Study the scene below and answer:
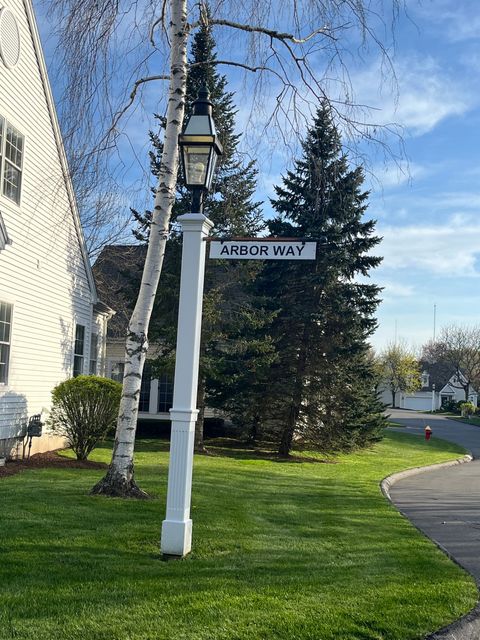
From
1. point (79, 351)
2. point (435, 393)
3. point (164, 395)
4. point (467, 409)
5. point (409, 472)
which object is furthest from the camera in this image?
point (435, 393)

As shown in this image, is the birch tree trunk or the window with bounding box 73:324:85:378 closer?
the birch tree trunk

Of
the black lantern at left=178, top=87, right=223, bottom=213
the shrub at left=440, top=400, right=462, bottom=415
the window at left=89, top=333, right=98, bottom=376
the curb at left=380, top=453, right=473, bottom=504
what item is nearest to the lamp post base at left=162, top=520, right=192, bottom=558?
the black lantern at left=178, top=87, right=223, bottom=213

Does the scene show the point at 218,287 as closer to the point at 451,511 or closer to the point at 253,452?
the point at 253,452

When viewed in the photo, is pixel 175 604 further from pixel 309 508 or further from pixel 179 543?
pixel 309 508

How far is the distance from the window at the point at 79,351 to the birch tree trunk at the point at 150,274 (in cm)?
913

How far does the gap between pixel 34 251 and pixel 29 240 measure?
431 millimetres

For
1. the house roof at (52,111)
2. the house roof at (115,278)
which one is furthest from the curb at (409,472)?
the house roof at (115,278)

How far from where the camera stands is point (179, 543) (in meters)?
6.31

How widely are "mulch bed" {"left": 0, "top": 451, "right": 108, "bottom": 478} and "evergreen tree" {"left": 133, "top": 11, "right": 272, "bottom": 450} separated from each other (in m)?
5.58

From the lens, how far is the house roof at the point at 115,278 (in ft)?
86.0

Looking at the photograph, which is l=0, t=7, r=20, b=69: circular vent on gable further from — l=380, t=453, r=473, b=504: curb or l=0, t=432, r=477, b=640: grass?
l=380, t=453, r=473, b=504: curb

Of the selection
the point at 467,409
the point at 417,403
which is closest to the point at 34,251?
the point at 467,409

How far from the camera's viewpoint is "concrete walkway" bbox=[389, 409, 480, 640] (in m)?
5.29

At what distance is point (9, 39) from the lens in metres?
12.7
